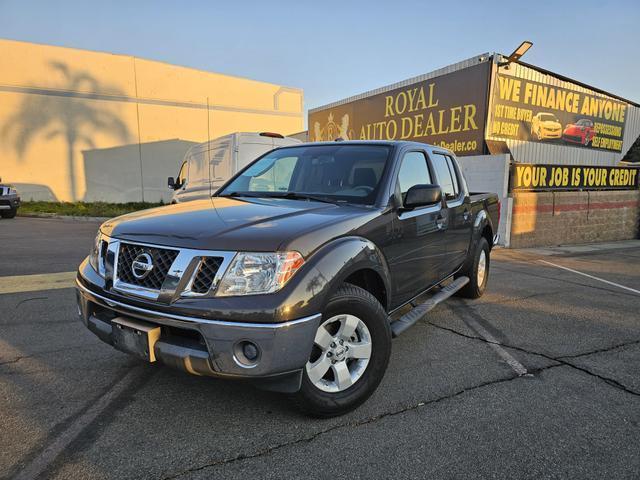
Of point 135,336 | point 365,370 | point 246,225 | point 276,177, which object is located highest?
point 276,177

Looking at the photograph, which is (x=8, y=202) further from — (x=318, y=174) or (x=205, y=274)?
Answer: (x=205, y=274)

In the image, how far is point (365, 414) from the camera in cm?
274

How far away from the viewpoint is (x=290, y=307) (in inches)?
88.0

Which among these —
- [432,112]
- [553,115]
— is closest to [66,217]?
[432,112]

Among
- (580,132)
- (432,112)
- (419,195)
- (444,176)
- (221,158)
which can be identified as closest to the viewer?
(419,195)

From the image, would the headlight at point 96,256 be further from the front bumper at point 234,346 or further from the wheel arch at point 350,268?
the wheel arch at point 350,268

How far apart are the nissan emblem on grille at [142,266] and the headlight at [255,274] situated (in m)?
0.47

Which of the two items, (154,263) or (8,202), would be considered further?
(8,202)

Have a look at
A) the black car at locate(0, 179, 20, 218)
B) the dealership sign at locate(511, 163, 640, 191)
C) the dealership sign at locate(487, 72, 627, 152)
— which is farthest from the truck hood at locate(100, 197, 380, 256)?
the black car at locate(0, 179, 20, 218)

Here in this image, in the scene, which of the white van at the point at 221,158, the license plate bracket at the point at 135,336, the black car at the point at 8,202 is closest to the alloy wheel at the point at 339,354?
the license plate bracket at the point at 135,336

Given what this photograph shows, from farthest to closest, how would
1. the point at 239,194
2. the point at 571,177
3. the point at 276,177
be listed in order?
the point at 571,177 < the point at 276,177 < the point at 239,194

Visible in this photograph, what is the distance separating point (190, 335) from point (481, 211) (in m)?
4.20

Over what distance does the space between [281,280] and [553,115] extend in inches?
574

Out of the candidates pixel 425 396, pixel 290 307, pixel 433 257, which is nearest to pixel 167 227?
pixel 290 307
